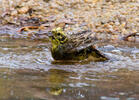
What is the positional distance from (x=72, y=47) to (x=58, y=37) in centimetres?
25

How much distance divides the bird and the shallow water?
15cm

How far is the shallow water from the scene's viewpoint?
2348 millimetres

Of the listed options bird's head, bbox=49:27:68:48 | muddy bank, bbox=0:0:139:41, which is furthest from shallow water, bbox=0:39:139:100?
muddy bank, bbox=0:0:139:41

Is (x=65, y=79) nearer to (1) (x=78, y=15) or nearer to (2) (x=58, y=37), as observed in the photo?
(2) (x=58, y=37)

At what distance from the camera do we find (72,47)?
3.67 metres

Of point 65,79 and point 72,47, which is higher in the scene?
point 72,47

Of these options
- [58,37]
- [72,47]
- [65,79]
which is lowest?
[65,79]

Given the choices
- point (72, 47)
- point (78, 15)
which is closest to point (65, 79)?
point (72, 47)

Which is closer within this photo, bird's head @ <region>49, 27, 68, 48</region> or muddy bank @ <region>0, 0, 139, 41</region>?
bird's head @ <region>49, 27, 68, 48</region>

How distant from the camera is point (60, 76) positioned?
10.0 feet

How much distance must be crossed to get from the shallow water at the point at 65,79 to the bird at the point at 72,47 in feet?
0.48

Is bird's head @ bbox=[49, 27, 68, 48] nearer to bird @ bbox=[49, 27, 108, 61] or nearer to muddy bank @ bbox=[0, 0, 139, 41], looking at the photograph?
bird @ bbox=[49, 27, 108, 61]

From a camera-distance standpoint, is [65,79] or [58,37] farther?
[58,37]

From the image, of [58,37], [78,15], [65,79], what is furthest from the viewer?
[78,15]
